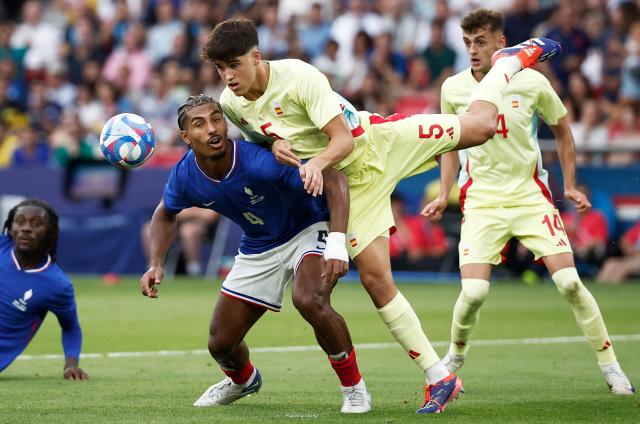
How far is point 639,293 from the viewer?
16031 mm

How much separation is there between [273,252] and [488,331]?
204 inches

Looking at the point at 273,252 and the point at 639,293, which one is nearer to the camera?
the point at 273,252

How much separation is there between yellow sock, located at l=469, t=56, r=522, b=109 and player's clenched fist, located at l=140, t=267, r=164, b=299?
2.48 m

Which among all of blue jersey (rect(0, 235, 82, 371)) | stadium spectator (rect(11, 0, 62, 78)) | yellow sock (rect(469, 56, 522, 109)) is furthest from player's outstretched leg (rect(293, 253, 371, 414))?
stadium spectator (rect(11, 0, 62, 78))

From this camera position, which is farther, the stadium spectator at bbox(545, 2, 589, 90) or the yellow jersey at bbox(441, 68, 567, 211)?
the stadium spectator at bbox(545, 2, 589, 90)

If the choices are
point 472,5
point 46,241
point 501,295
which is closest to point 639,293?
point 501,295

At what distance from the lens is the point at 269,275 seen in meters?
7.66

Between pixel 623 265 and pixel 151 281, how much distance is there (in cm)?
1135

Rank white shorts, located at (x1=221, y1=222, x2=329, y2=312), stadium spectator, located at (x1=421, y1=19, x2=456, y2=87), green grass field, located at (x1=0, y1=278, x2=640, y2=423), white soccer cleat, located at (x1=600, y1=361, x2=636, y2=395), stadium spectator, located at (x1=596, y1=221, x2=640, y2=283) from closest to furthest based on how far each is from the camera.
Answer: green grass field, located at (x1=0, y1=278, x2=640, y2=423) → white shorts, located at (x1=221, y1=222, x2=329, y2=312) → white soccer cleat, located at (x1=600, y1=361, x2=636, y2=395) → stadium spectator, located at (x1=596, y1=221, x2=640, y2=283) → stadium spectator, located at (x1=421, y1=19, x2=456, y2=87)

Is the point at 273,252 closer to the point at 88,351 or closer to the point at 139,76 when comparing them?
the point at 88,351

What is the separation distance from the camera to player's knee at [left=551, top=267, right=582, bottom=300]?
8383mm

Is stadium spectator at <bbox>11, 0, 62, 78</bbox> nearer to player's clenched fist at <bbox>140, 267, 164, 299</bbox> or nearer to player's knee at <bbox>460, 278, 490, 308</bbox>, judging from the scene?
player's knee at <bbox>460, 278, 490, 308</bbox>

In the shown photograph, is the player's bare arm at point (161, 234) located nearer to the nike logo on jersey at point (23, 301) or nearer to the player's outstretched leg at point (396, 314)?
the player's outstretched leg at point (396, 314)

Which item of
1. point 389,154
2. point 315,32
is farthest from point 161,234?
point 315,32
